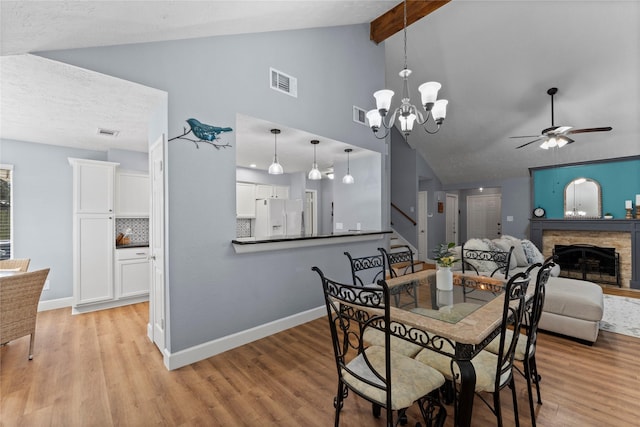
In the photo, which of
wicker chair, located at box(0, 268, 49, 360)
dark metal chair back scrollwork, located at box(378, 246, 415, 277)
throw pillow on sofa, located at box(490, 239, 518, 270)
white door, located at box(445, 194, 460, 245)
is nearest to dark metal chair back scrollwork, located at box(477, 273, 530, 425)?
dark metal chair back scrollwork, located at box(378, 246, 415, 277)

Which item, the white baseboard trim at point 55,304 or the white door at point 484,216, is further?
the white door at point 484,216

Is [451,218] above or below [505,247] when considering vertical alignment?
above

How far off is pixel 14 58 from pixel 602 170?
28.4 ft

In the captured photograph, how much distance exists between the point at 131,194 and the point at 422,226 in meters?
6.82

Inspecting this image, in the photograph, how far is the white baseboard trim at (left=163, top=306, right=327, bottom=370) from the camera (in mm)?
2332

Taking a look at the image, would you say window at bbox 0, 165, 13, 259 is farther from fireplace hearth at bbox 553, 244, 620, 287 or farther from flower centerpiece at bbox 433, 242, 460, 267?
fireplace hearth at bbox 553, 244, 620, 287

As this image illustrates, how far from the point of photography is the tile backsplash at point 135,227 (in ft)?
14.0

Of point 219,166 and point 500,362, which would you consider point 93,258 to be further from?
point 500,362

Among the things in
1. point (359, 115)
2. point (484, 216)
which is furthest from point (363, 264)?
point (484, 216)

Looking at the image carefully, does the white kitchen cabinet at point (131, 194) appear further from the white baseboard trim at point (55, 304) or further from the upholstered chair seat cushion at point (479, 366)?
the upholstered chair seat cushion at point (479, 366)

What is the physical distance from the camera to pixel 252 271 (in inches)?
112

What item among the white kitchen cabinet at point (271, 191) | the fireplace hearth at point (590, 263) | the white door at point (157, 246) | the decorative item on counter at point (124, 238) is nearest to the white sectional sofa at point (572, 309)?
the fireplace hearth at point (590, 263)

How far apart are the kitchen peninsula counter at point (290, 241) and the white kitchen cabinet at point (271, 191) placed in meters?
3.13

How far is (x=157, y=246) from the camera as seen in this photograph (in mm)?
2615
